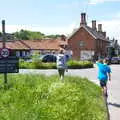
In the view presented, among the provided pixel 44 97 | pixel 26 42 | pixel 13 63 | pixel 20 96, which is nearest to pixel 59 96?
pixel 44 97

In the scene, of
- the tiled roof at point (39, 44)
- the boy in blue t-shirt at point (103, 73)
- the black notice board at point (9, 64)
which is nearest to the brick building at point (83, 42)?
the tiled roof at point (39, 44)

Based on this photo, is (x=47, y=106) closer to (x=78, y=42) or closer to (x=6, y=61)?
(x=6, y=61)

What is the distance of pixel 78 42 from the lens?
94.0 meters

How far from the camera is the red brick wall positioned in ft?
305

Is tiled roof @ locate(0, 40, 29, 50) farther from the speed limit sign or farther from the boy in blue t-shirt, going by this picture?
the boy in blue t-shirt

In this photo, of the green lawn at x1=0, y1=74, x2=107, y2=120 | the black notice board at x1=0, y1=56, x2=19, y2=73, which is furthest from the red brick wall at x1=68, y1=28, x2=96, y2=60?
the green lawn at x1=0, y1=74, x2=107, y2=120

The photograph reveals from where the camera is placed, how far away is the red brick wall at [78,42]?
9300 centimetres

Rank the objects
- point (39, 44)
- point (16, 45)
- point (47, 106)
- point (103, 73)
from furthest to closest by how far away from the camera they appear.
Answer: point (39, 44), point (16, 45), point (103, 73), point (47, 106)

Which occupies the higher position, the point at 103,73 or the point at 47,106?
the point at 103,73

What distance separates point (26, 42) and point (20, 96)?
94.4 m

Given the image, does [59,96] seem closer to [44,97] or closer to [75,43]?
[44,97]

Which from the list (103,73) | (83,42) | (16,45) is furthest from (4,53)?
(16,45)

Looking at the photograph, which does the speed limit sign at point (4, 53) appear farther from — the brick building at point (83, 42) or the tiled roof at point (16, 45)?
the tiled roof at point (16, 45)

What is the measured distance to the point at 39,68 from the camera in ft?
158
